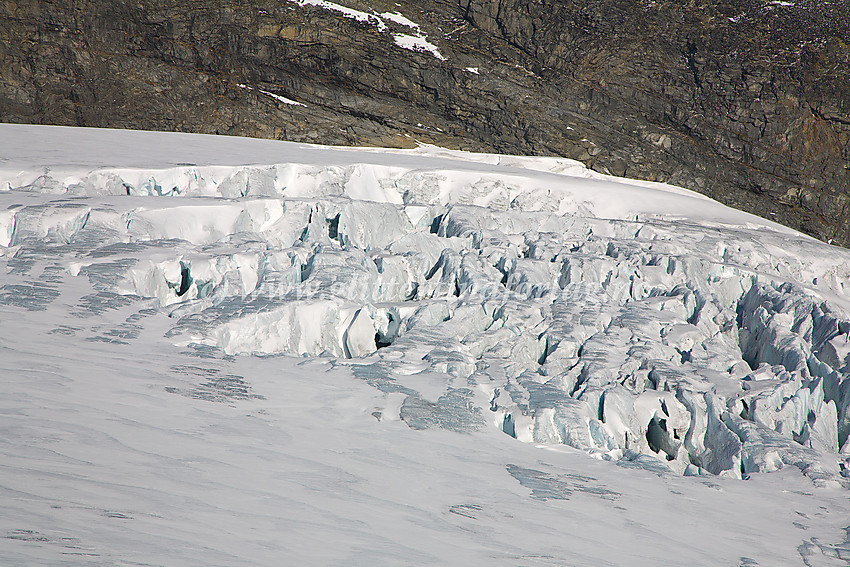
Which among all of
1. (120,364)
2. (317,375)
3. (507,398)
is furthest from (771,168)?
(120,364)

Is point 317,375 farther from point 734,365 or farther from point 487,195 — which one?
point 487,195

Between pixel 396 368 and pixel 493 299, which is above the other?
pixel 493 299

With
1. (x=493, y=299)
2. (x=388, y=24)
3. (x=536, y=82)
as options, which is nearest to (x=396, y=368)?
(x=493, y=299)

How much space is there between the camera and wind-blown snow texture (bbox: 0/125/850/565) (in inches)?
185

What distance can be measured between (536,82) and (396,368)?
14.8 meters

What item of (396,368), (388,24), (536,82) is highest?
(388,24)

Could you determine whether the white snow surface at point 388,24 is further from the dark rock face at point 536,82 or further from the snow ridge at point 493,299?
the snow ridge at point 493,299

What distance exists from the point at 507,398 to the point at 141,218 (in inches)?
251

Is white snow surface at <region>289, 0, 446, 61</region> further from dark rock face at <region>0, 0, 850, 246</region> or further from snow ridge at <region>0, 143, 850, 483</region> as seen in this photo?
snow ridge at <region>0, 143, 850, 483</region>

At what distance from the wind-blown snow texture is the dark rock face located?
15.5ft

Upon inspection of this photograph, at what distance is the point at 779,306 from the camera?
1092 centimetres

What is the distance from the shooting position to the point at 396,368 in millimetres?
8031

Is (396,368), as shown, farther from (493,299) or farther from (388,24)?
(388,24)

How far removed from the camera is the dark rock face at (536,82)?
62.2 feet
